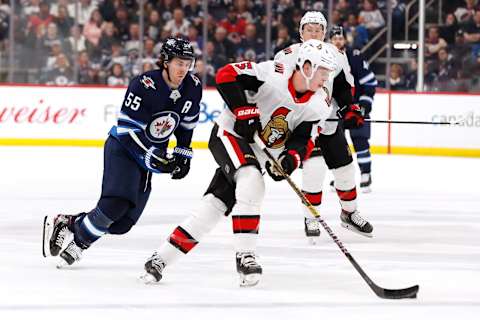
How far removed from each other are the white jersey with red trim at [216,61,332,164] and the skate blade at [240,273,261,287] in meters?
0.47

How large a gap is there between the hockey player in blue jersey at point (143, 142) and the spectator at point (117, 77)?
6.82 m

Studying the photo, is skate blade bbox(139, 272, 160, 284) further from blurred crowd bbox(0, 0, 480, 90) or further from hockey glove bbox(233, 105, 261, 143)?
blurred crowd bbox(0, 0, 480, 90)

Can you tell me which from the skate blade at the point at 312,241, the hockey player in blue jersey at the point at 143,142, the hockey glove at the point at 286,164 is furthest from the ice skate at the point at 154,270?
the skate blade at the point at 312,241

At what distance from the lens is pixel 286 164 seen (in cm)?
427

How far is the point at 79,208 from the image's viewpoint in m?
6.70

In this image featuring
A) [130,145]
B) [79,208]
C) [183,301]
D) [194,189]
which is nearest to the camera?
[183,301]

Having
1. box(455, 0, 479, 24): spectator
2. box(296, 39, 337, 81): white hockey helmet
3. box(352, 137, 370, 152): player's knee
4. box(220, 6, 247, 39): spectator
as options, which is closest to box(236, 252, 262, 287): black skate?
box(296, 39, 337, 81): white hockey helmet

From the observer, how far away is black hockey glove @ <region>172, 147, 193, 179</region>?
453cm

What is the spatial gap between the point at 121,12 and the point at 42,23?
2.78ft

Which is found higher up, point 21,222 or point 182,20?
point 182,20

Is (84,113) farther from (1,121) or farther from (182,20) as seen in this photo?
(182,20)

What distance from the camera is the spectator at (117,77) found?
37.6 ft

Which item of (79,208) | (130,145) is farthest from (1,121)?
(130,145)

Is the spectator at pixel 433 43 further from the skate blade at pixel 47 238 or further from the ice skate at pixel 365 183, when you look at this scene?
the skate blade at pixel 47 238
